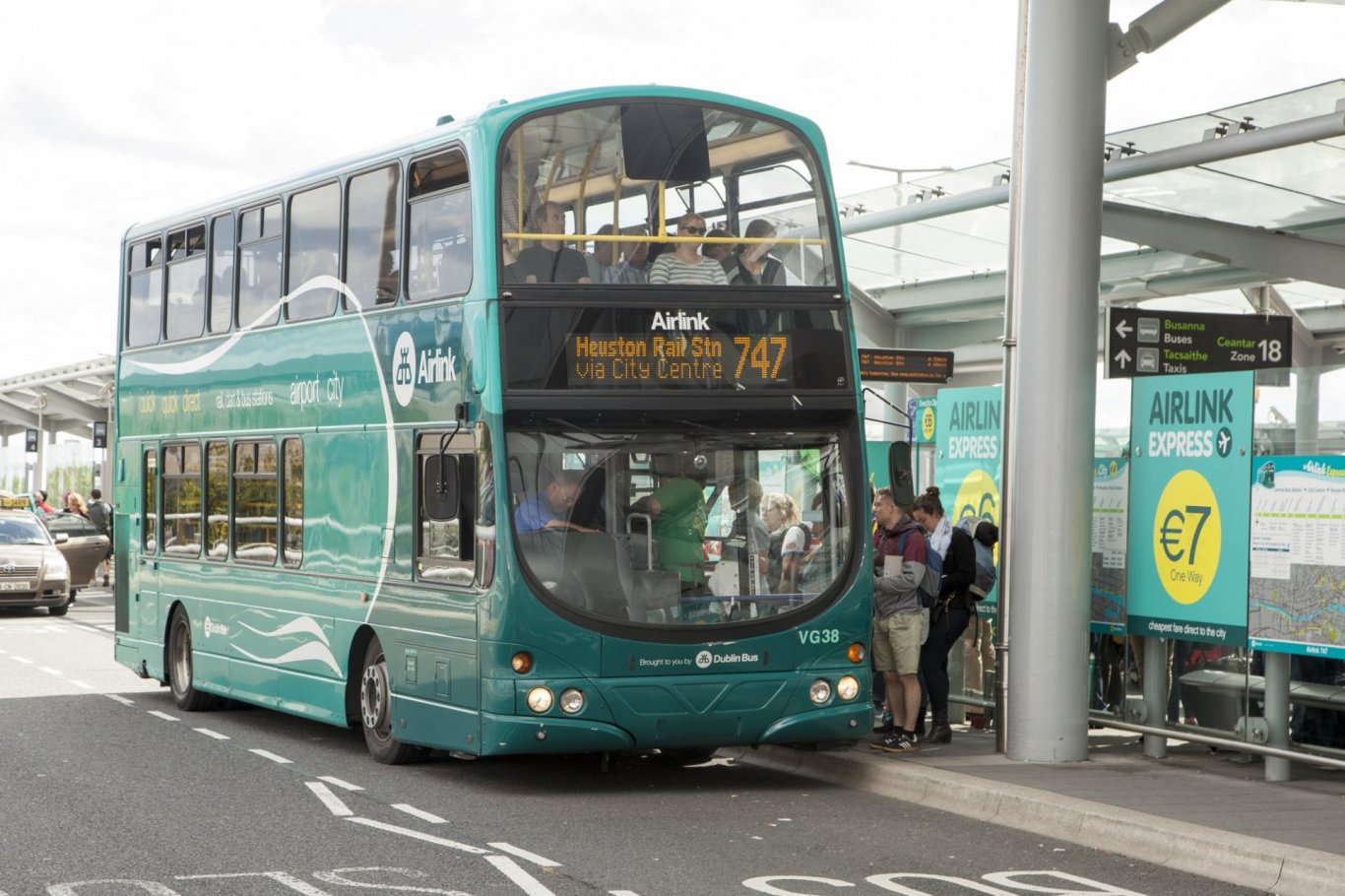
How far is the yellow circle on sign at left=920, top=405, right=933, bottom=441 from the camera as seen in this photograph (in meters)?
14.9

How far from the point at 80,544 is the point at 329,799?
23.6 meters

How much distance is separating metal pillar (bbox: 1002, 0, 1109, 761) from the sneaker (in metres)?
0.95

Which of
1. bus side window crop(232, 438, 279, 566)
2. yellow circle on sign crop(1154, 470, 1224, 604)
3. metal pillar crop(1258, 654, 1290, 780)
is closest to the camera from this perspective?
metal pillar crop(1258, 654, 1290, 780)

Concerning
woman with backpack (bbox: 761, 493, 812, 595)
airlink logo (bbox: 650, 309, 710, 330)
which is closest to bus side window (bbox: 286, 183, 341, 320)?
airlink logo (bbox: 650, 309, 710, 330)

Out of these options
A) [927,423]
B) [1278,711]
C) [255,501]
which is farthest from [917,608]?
[255,501]

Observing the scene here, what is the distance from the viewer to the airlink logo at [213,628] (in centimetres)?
1536

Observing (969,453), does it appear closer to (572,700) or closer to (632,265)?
(632,265)

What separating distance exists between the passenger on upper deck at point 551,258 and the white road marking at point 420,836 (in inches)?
129

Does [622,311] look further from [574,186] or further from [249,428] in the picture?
[249,428]

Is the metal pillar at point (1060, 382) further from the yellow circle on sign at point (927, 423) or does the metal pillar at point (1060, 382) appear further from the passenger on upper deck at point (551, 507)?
the yellow circle on sign at point (927, 423)

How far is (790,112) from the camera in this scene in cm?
1196

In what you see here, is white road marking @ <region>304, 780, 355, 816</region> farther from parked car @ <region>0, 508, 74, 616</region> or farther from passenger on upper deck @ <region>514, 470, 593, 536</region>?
parked car @ <region>0, 508, 74, 616</region>

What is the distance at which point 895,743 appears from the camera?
41.0 ft

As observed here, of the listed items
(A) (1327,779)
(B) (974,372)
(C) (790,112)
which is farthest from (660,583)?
(B) (974,372)
